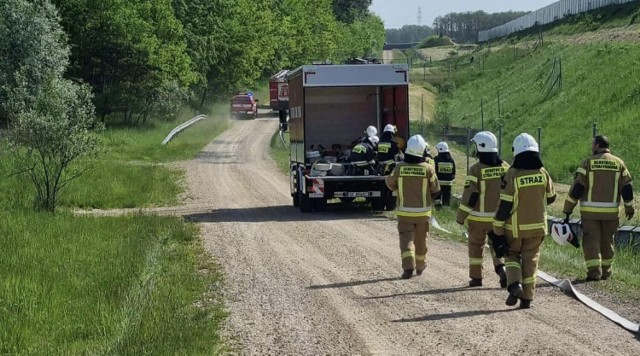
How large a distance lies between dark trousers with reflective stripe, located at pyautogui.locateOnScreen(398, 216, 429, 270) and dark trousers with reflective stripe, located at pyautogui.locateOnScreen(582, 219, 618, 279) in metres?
2.03

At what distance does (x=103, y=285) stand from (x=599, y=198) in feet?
20.5

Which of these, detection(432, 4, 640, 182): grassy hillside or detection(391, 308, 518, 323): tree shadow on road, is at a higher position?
detection(432, 4, 640, 182): grassy hillside

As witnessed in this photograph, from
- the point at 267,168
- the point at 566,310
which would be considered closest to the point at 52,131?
the point at 566,310

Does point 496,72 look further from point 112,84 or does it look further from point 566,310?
point 566,310

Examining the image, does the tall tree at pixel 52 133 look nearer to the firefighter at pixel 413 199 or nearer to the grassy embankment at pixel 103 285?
the grassy embankment at pixel 103 285

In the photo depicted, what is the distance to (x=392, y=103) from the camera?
22438 millimetres

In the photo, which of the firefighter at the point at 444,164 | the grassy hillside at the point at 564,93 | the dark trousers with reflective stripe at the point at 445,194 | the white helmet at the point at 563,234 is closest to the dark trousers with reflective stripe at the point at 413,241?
the white helmet at the point at 563,234

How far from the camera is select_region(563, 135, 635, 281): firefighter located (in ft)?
39.3

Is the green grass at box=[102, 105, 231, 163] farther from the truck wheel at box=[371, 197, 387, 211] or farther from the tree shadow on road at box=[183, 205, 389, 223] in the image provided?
the truck wheel at box=[371, 197, 387, 211]

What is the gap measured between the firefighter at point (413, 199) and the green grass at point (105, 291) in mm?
2536

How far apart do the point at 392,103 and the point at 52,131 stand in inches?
305

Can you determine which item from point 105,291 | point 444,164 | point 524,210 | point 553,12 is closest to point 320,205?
point 444,164

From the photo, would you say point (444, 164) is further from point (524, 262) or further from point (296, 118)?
point (524, 262)

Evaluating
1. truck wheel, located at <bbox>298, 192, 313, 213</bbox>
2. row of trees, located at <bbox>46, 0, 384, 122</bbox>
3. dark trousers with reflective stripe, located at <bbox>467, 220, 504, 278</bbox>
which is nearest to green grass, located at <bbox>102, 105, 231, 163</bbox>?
row of trees, located at <bbox>46, 0, 384, 122</bbox>
